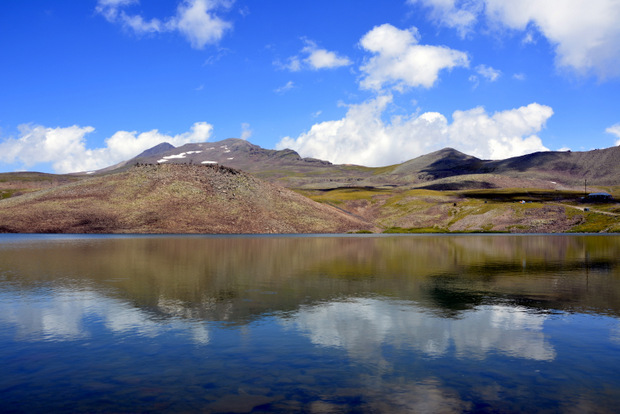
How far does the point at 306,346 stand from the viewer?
16.2 meters

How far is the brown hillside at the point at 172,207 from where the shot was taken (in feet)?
438

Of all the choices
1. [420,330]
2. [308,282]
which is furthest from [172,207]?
[420,330]

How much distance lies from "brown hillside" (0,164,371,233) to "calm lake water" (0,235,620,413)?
10744 centimetres

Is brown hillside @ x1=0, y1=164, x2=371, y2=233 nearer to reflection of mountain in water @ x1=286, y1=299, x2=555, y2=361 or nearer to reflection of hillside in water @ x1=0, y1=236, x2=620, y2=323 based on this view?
reflection of hillside in water @ x1=0, y1=236, x2=620, y2=323

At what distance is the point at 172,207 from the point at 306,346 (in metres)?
134

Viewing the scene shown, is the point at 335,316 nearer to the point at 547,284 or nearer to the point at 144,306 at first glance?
the point at 144,306

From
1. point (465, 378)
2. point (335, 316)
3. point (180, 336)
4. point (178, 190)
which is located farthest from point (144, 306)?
point (178, 190)

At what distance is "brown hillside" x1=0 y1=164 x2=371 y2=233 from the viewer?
13338cm

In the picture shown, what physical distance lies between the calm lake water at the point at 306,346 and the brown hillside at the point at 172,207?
107441 millimetres

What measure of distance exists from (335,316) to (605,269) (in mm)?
34329

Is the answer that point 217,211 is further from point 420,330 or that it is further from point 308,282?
point 420,330

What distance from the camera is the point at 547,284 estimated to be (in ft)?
107

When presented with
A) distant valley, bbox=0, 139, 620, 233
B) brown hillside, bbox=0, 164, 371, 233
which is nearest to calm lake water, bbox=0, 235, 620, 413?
brown hillside, bbox=0, 164, 371, 233

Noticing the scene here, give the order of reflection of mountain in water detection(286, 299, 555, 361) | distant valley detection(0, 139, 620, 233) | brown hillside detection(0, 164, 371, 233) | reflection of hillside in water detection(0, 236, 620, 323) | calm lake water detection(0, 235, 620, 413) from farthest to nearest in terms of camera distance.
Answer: distant valley detection(0, 139, 620, 233) < brown hillside detection(0, 164, 371, 233) < reflection of hillside in water detection(0, 236, 620, 323) < reflection of mountain in water detection(286, 299, 555, 361) < calm lake water detection(0, 235, 620, 413)
